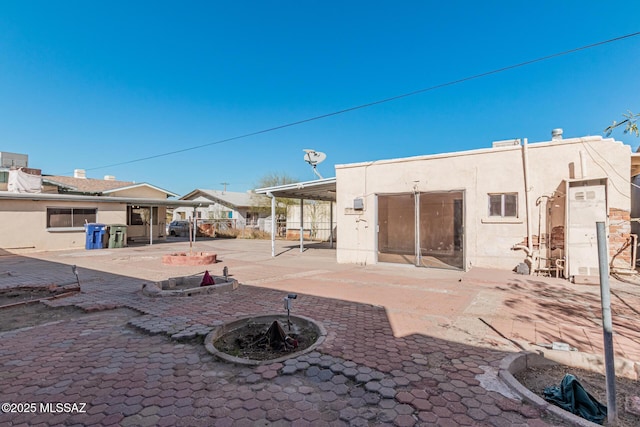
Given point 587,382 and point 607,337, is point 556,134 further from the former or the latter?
point 607,337

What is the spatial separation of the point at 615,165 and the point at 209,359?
8855mm

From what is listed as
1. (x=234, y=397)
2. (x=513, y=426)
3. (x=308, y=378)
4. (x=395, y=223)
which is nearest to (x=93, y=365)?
(x=234, y=397)

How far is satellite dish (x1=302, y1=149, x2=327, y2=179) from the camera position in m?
13.0

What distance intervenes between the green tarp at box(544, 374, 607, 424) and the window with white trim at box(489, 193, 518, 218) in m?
6.38

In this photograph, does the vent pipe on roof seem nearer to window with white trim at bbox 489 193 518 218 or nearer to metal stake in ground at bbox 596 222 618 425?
window with white trim at bbox 489 193 518 218

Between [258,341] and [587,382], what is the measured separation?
10.8ft

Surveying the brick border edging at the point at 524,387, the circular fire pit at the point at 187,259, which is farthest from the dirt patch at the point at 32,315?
the brick border edging at the point at 524,387

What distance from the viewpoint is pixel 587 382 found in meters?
2.95

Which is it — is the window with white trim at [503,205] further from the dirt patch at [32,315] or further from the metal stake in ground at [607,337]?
the dirt patch at [32,315]

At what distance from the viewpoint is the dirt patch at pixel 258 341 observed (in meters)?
3.55

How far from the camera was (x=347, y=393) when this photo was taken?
2.66m

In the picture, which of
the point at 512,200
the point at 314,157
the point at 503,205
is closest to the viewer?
the point at 512,200

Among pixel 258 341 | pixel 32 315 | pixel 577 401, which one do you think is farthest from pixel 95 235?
pixel 577 401

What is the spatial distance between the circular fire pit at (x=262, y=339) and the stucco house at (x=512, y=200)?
6.10 m
